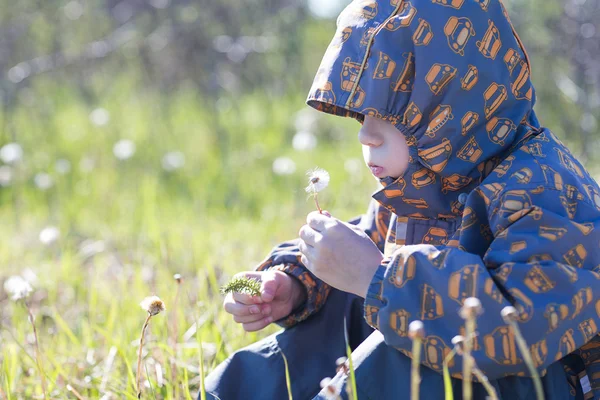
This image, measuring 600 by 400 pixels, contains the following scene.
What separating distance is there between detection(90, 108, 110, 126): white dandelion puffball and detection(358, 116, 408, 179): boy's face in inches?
116

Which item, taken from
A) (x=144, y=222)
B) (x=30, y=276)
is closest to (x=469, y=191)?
(x=30, y=276)

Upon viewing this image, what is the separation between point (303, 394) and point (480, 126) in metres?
0.67

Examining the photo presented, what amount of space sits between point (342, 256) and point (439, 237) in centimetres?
26

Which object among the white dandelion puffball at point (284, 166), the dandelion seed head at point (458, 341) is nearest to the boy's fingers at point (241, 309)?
the dandelion seed head at point (458, 341)

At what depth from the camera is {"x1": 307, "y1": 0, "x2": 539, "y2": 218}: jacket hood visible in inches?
57.7

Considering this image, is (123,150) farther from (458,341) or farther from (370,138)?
(458,341)

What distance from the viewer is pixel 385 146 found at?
5.07 ft

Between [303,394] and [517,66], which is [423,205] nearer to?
[517,66]

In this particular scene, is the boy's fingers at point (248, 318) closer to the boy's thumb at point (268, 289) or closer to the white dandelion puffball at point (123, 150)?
the boy's thumb at point (268, 289)

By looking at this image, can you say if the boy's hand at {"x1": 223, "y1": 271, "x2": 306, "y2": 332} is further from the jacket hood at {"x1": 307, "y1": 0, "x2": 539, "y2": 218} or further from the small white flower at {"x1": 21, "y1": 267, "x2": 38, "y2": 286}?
the small white flower at {"x1": 21, "y1": 267, "x2": 38, "y2": 286}

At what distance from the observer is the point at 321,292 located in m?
1.75

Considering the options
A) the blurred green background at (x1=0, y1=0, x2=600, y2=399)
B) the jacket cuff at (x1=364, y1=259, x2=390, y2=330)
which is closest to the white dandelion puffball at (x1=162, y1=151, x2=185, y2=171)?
the blurred green background at (x1=0, y1=0, x2=600, y2=399)

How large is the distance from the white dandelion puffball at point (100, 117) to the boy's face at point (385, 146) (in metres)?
2.95

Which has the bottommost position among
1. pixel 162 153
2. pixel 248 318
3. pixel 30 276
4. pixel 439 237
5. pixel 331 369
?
pixel 162 153
